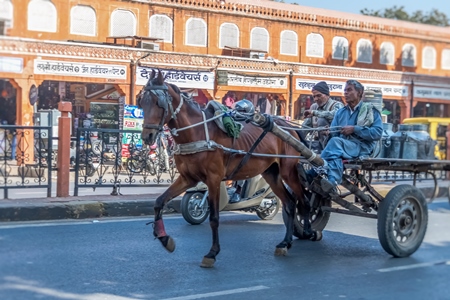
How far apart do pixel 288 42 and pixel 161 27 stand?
26.3 feet

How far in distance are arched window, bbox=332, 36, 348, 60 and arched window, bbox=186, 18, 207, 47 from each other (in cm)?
885

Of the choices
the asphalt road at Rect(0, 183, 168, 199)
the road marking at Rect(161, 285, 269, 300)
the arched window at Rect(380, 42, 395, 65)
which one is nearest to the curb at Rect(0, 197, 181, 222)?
the asphalt road at Rect(0, 183, 168, 199)

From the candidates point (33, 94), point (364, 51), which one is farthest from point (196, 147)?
point (364, 51)

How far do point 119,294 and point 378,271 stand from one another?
9.43ft

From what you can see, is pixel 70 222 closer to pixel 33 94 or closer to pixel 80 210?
pixel 80 210

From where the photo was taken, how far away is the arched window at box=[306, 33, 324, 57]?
1476 inches

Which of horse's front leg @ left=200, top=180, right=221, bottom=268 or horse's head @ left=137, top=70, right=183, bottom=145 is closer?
horse's head @ left=137, top=70, right=183, bottom=145

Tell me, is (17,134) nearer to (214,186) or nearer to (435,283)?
(214,186)

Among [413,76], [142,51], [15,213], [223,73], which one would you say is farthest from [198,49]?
[15,213]

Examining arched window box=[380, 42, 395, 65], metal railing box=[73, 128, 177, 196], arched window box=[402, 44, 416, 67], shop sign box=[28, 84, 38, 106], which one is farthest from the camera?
arched window box=[402, 44, 416, 67]

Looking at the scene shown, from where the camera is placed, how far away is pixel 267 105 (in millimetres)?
33125

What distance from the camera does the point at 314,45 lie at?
1484 inches

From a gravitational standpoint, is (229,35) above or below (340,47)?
below

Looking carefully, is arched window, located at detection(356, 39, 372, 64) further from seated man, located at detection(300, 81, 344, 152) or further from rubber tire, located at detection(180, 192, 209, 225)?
seated man, located at detection(300, 81, 344, 152)
